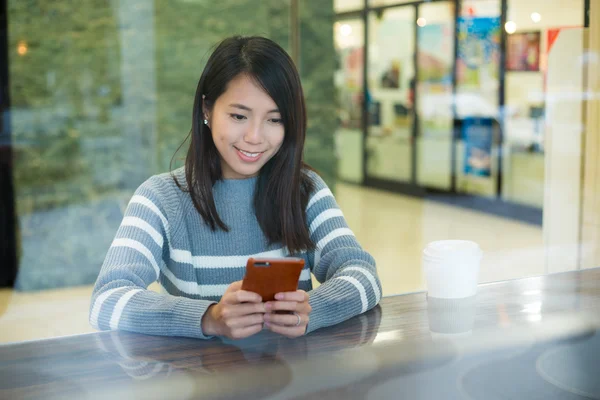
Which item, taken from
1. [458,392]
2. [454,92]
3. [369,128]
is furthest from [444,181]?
[458,392]

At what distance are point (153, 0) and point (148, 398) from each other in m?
3.20

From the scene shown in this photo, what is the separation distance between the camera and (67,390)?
99cm

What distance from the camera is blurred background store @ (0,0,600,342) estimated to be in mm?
3791

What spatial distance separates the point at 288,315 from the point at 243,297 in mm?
79

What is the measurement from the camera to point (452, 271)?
1.45 m

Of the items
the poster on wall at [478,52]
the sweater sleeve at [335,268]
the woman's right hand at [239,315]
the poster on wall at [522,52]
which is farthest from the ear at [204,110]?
the poster on wall at [478,52]

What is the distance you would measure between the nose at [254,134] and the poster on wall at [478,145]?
4.11 meters

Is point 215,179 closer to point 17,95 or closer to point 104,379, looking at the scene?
point 104,379

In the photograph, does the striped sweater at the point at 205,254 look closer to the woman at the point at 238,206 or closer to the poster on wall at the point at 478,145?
the woman at the point at 238,206

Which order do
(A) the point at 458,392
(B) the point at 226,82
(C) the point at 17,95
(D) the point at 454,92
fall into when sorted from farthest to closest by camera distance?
(D) the point at 454,92, (C) the point at 17,95, (B) the point at 226,82, (A) the point at 458,392

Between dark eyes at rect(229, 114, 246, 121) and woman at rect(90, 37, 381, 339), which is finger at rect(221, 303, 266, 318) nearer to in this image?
woman at rect(90, 37, 381, 339)

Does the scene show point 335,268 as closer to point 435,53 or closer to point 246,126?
point 246,126

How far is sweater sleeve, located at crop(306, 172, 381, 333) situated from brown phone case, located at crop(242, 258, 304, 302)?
0.10m

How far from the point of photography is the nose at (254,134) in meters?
1.52
